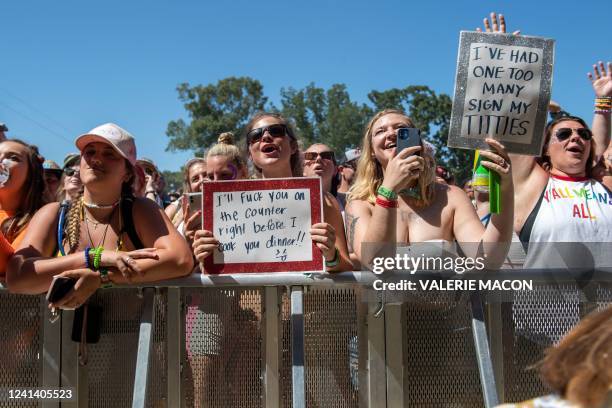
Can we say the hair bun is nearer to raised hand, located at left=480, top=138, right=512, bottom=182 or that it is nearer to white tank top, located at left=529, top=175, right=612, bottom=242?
white tank top, located at left=529, top=175, right=612, bottom=242

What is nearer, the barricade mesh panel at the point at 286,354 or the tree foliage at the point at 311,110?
the barricade mesh panel at the point at 286,354

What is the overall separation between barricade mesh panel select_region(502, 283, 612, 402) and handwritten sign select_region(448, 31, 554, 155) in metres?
0.73

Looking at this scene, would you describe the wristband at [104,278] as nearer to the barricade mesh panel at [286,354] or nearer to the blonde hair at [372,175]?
the barricade mesh panel at [286,354]

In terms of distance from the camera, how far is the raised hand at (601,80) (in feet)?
19.5

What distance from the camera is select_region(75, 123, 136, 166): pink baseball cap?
3863 millimetres

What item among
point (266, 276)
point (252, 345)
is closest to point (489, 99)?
point (266, 276)

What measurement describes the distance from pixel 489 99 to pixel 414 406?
5.01 feet

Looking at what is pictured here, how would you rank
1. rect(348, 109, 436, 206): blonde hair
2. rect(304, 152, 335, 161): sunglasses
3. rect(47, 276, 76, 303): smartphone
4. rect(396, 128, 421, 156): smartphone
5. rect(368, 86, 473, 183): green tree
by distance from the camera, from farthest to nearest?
rect(368, 86, 473, 183): green tree → rect(304, 152, 335, 161): sunglasses → rect(348, 109, 436, 206): blonde hair → rect(396, 128, 421, 156): smartphone → rect(47, 276, 76, 303): smartphone

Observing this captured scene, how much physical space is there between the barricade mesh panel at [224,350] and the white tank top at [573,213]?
75.5 inches

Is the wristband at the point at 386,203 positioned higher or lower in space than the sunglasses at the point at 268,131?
lower

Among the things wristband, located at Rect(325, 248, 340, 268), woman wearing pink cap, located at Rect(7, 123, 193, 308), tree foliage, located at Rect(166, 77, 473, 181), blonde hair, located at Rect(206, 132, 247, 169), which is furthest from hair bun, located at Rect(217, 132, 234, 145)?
tree foliage, located at Rect(166, 77, 473, 181)

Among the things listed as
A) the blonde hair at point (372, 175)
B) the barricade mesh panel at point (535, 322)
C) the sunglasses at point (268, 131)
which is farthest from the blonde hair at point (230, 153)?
the barricade mesh panel at point (535, 322)

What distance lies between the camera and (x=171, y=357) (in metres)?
3.54

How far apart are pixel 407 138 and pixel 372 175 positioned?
60cm
